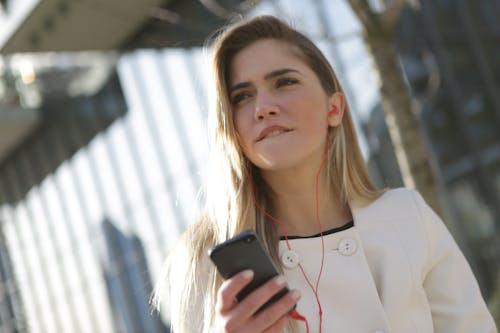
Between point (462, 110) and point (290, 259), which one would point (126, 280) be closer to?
point (462, 110)

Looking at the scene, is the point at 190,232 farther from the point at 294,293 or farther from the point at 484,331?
the point at 484,331

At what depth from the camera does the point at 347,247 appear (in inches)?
86.6

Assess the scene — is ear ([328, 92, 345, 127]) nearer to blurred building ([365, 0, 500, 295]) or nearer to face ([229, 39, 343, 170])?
face ([229, 39, 343, 170])

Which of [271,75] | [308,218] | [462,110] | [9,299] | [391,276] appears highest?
[462,110]

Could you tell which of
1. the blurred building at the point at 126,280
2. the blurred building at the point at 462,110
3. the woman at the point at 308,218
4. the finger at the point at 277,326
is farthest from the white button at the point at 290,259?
the blurred building at the point at 126,280

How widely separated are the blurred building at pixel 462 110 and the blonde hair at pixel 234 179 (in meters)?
8.49

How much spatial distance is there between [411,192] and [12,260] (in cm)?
1995

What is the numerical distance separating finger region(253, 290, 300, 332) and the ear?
2.65ft

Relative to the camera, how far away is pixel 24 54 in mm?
14469

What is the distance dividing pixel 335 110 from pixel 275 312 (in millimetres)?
895

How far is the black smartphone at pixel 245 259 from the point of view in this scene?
176 cm

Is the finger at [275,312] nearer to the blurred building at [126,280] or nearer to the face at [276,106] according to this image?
the face at [276,106]

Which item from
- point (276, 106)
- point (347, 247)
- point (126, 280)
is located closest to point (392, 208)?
point (347, 247)

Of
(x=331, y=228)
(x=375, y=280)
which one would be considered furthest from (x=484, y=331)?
(x=331, y=228)
